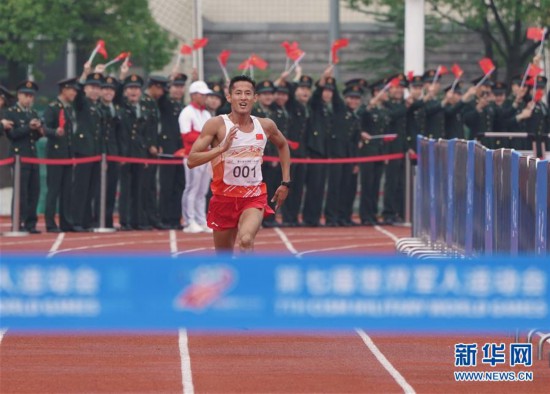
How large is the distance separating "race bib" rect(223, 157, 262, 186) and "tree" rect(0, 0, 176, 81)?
2082cm

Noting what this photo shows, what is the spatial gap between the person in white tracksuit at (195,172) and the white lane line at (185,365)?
9.08 m

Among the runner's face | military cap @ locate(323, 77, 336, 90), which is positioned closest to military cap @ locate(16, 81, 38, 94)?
military cap @ locate(323, 77, 336, 90)

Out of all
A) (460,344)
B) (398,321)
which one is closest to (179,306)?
(398,321)

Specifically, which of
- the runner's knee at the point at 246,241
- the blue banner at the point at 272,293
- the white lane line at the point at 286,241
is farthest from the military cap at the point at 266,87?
the blue banner at the point at 272,293

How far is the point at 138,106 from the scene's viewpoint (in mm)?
24562

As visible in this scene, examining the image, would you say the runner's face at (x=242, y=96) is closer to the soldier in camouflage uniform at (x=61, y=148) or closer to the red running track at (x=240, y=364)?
the red running track at (x=240, y=364)

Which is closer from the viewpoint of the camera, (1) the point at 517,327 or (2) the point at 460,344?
(1) the point at 517,327

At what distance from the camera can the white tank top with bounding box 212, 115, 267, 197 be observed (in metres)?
13.8

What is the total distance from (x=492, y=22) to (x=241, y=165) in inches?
968

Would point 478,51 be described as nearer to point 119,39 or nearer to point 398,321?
point 119,39

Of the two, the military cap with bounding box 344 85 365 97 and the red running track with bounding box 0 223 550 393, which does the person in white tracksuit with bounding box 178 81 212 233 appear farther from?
the red running track with bounding box 0 223 550 393

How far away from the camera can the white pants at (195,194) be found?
24.2 metres

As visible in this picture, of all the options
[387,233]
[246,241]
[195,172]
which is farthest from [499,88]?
[246,241]

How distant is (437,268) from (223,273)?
3.52ft
